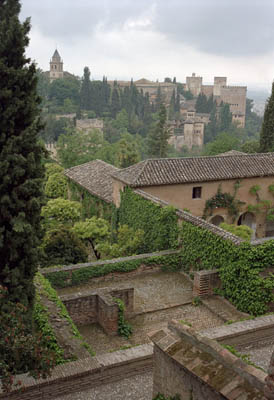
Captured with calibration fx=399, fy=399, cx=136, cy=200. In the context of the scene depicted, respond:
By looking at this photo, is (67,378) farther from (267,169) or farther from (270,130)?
(270,130)

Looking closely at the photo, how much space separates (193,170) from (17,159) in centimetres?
1434

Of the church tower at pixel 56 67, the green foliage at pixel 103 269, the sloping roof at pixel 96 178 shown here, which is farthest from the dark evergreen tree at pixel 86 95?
the green foliage at pixel 103 269

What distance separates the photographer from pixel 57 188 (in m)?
31.5

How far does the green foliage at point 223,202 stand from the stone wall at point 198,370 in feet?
55.1

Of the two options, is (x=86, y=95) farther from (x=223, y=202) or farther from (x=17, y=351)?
(x=17, y=351)

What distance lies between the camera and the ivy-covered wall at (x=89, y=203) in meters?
23.6

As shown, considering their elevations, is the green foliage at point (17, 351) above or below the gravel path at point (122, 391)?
above

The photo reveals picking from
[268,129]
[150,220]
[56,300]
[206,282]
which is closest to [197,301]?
[206,282]

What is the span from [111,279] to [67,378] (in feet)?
24.4

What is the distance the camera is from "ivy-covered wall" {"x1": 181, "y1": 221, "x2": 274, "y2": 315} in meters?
12.5

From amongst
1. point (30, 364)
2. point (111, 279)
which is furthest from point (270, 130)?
point (30, 364)

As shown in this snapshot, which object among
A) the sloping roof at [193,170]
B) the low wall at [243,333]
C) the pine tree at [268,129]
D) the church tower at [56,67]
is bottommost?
the low wall at [243,333]

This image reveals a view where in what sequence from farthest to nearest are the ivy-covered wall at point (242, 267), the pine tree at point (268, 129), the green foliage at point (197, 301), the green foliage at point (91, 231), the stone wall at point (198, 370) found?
the pine tree at point (268, 129) < the green foliage at point (91, 231) < the green foliage at point (197, 301) < the ivy-covered wall at point (242, 267) < the stone wall at point (198, 370)

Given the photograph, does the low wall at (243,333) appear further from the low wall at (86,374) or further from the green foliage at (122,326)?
the green foliage at (122,326)
